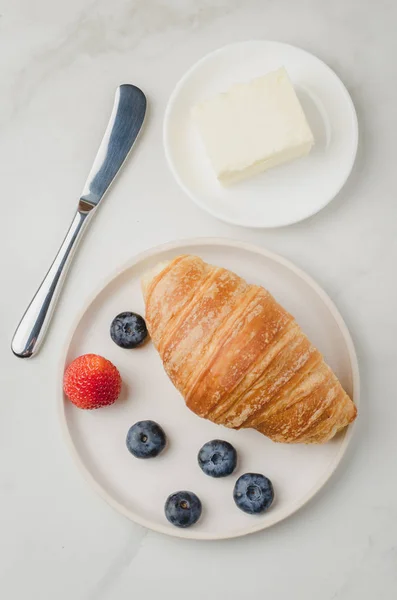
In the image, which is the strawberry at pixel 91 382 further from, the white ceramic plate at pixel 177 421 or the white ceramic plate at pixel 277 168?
the white ceramic plate at pixel 277 168

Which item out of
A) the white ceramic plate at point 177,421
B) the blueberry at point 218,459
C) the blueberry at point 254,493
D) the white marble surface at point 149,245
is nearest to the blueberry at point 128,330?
the white ceramic plate at point 177,421

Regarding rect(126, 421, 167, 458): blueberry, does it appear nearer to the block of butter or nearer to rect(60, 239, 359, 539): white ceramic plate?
rect(60, 239, 359, 539): white ceramic plate

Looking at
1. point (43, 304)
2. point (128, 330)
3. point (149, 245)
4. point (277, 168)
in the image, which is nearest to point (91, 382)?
point (128, 330)

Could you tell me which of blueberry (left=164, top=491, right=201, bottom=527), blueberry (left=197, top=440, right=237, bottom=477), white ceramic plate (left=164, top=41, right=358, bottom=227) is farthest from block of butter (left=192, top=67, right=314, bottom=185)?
blueberry (left=164, top=491, right=201, bottom=527)

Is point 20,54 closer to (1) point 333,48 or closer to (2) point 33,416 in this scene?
(1) point 333,48

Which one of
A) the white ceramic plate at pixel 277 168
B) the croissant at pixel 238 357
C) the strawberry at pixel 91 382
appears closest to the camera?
the croissant at pixel 238 357
